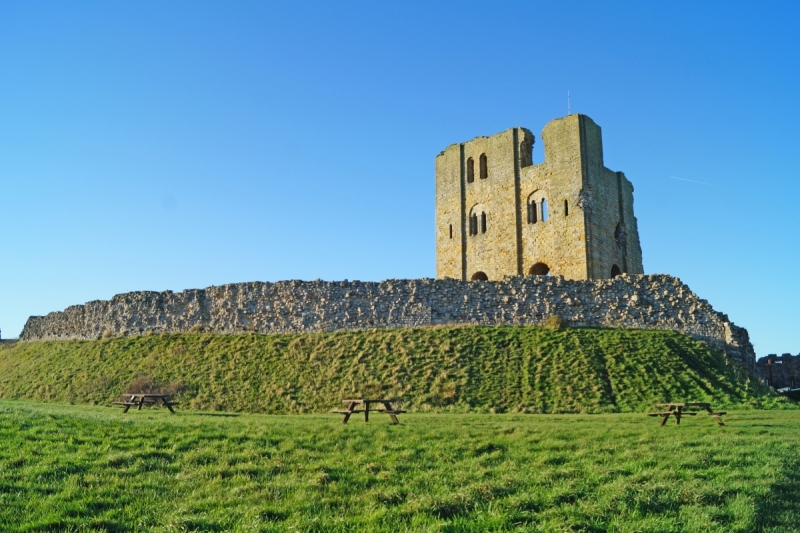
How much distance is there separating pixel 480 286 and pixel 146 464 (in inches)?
846

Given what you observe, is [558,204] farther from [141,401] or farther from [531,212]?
[141,401]

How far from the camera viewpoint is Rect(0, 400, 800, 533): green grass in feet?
25.2

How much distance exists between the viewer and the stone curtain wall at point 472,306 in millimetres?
29047

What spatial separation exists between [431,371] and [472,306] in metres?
5.31

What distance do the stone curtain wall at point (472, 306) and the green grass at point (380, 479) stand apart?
15.5m

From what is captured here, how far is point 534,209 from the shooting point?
39.4 meters

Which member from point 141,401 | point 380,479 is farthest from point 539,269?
point 380,479

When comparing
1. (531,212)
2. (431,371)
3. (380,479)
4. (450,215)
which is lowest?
(380,479)

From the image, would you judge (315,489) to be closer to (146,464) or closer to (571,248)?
(146,464)

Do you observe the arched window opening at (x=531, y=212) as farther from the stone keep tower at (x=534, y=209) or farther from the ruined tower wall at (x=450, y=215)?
the ruined tower wall at (x=450, y=215)

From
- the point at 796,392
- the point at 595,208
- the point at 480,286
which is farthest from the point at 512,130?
the point at 796,392

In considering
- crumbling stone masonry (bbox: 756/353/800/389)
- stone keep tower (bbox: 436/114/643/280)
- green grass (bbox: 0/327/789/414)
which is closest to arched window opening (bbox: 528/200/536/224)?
stone keep tower (bbox: 436/114/643/280)

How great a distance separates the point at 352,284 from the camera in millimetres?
30781

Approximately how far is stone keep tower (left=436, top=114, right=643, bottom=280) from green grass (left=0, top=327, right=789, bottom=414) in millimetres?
10299
